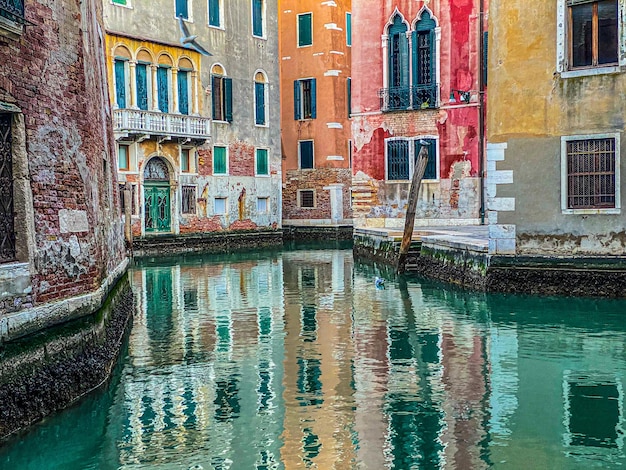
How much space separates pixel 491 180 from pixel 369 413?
25.5 feet

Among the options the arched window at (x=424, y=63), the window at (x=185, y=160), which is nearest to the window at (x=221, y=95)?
the window at (x=185, y=160)

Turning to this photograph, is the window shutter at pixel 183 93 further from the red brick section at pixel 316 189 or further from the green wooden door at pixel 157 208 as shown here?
the red brick section at pixel 316 189

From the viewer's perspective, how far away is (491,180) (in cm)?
1432

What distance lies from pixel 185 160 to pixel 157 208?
2096mm

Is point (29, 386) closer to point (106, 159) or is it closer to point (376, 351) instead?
point (376, 351)

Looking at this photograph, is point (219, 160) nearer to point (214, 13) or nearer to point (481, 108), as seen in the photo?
point (214, 13)

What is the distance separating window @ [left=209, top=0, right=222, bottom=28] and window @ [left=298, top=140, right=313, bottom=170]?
733 centimetres

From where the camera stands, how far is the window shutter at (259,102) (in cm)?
3139

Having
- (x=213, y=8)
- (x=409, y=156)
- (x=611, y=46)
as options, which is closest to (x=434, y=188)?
(x=409, y=156)

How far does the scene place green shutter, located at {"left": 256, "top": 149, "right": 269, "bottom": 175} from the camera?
31.6 metres

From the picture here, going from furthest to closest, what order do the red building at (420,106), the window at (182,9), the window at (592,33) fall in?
the window at (182,9) → the red building at (420,106) → the window at (592,33)

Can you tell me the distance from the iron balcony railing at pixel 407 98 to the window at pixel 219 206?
23.5 ft

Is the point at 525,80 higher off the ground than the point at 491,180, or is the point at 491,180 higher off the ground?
the point at 525,80

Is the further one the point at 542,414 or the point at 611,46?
the point at 611,46
